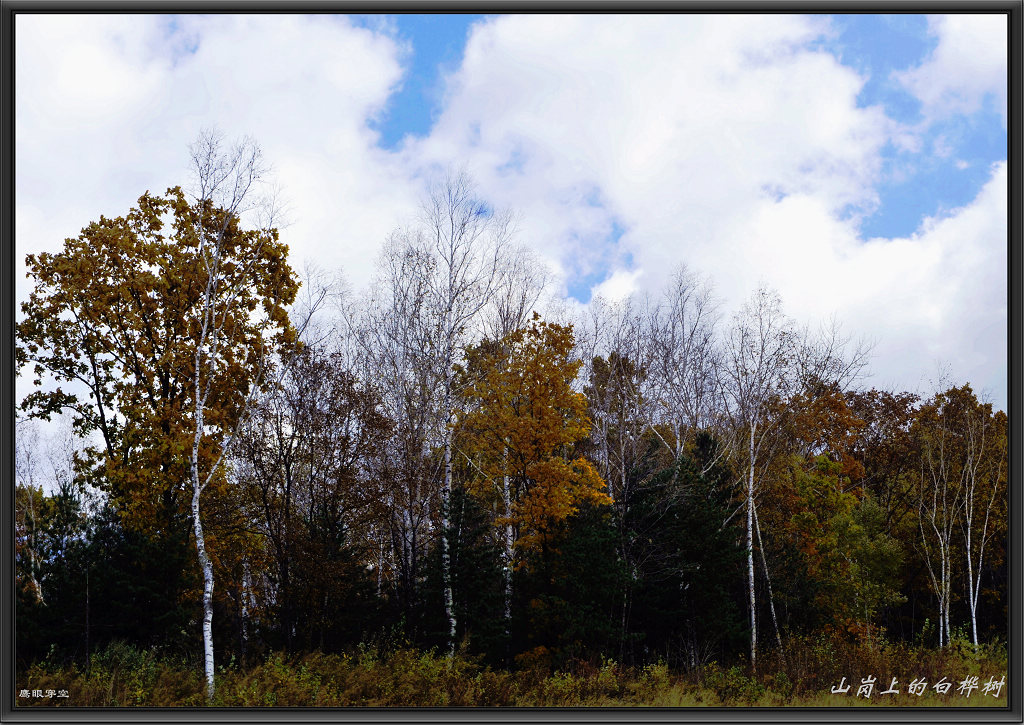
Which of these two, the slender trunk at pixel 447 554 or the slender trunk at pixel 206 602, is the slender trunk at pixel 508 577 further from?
the slender trunk at pixel 206 602

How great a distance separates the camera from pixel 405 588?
18656 mm

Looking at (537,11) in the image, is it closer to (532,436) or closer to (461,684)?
(532,436)

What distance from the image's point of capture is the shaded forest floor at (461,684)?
11211 millimetres

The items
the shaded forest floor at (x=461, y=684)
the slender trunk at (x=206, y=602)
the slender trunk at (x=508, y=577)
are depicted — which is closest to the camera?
the shaded forest floor at (x=461, y=684)

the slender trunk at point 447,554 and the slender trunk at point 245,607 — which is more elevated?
the slender trunk at point 447,554

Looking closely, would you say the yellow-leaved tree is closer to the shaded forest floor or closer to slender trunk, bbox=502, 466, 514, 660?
slender trunk, bbox=502, 466, 514, 660

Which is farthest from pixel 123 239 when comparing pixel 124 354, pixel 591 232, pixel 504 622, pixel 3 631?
pixel 504 622

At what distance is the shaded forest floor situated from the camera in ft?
36.8

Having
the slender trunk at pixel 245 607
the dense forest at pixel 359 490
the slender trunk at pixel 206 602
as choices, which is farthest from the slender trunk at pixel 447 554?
the slender trunk at pixel 206 602

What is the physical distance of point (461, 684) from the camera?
1324cm

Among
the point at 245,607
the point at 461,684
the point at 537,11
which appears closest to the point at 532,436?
the point at 461,684

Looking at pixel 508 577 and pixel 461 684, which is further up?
pixel 508 577

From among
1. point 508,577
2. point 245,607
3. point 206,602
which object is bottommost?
point 245,607

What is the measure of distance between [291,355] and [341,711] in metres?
11.0
